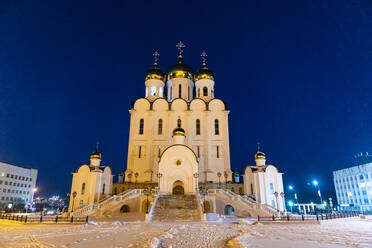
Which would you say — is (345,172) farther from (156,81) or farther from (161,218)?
(161,218)

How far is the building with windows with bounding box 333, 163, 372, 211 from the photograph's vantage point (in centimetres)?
4691

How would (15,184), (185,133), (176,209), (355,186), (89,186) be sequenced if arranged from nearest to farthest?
(176,209) < (89,186) < (185,133) < (355,186) < (15,184)

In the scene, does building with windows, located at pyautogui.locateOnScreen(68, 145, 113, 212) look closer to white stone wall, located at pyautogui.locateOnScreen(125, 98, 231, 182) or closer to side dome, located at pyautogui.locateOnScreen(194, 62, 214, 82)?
white stone wall, located at pyautogui.locateOnScreen(125, 98, 231, 182)

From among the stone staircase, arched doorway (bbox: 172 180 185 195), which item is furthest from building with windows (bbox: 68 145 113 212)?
the stone staircase

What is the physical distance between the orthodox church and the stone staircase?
9 cm

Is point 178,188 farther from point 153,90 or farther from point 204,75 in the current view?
point 204,75

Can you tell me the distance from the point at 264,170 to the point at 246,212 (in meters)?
6.33

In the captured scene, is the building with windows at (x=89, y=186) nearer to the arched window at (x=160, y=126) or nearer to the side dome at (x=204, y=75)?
the arched window at (x=160, y=126)

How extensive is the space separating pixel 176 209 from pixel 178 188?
23.7ft

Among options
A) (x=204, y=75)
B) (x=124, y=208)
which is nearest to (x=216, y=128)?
(x=204, y=75)

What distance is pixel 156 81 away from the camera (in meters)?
37.7

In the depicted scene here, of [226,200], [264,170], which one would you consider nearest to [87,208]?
[226,200]

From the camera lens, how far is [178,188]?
87.8 ft

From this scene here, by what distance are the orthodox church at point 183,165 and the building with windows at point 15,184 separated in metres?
29.5
